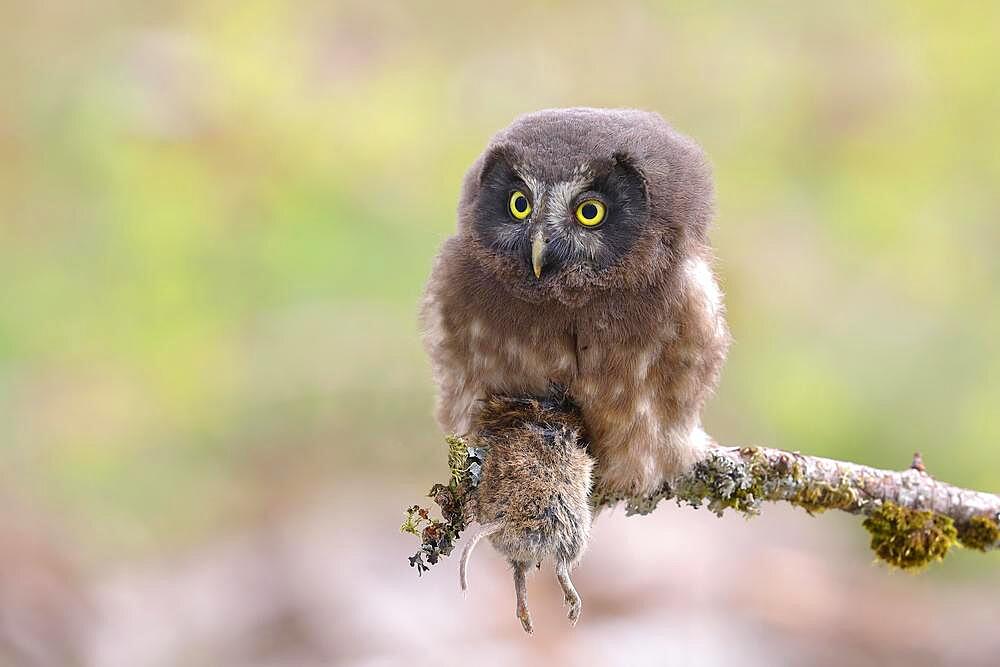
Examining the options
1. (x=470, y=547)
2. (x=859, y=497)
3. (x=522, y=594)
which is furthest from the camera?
(x=859, y=497)

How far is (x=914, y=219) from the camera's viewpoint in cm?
772

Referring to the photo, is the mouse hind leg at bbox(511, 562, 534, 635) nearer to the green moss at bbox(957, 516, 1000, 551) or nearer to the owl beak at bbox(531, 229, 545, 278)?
the owl beak at bbox(531, 229, 545, 278)

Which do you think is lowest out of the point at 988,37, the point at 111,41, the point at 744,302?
the point at 744,302

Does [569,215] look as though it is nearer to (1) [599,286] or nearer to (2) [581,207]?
(2) [581,207]

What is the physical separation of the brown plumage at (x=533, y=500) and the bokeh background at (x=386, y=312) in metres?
2.86

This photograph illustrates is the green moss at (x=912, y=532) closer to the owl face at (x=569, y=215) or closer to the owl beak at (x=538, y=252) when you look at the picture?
the owl face at (x=569, y=215)

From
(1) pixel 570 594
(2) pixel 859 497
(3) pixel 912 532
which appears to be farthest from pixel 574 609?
(3) pixel 912 532

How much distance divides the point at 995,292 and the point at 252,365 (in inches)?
186

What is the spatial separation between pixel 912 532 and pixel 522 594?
1333 millimetres

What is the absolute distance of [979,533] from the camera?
135 inches

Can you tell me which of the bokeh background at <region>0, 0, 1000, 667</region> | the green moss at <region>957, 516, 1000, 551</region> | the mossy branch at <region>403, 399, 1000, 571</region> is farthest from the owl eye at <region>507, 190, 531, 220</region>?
the bokeh background at <region>0, 0, 1000, 667</region>

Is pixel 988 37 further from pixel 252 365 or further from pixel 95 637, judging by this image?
pixel 95 637

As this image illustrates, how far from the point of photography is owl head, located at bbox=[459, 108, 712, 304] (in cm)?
319

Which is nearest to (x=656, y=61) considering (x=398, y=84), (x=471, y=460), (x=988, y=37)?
(x=398, y=84)
